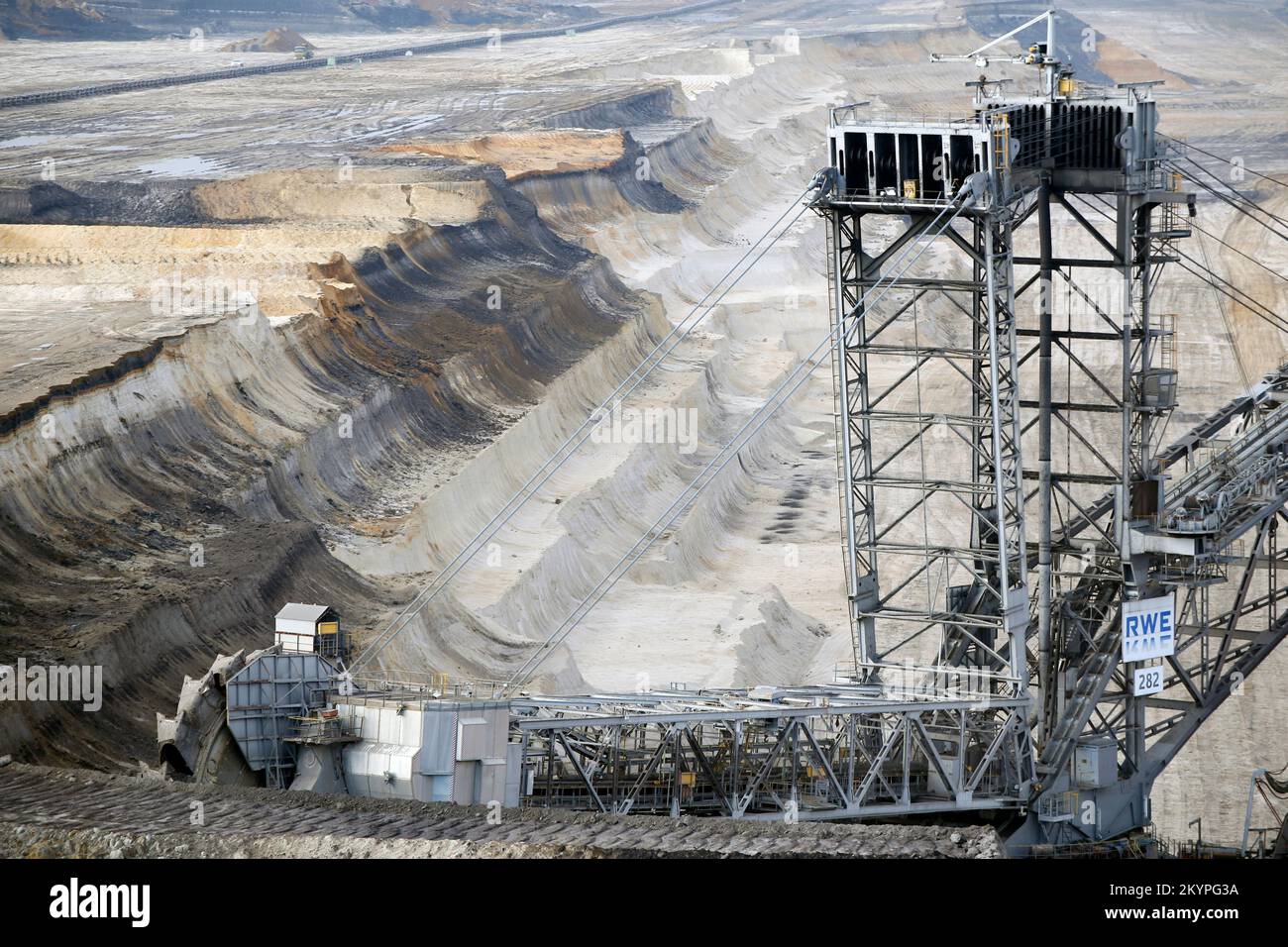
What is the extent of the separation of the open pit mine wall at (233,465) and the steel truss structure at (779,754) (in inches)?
323

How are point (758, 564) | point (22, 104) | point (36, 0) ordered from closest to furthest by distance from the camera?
point (758, 564) → point (22, 104) → point (36, 0)

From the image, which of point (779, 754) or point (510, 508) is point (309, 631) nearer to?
point (779, 754)

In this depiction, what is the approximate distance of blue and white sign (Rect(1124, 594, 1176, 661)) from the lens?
98.6 ft

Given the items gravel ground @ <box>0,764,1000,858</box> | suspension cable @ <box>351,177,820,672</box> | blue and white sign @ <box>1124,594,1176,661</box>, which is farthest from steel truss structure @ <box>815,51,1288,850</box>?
gravel ground @ <box>0,764,1000,858</box>

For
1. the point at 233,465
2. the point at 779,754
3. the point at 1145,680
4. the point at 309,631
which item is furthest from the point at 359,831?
the point at 233,465

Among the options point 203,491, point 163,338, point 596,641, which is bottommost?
point 596,641

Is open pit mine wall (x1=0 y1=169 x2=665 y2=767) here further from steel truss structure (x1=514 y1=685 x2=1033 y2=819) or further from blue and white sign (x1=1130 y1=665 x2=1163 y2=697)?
blue and white sign (x1=1130 y1=665 x2=1163 y2=697)

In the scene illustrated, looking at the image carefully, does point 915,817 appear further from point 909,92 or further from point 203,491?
point 909,92

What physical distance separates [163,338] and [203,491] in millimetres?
4987

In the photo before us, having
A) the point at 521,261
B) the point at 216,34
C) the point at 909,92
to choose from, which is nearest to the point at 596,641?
the point at 521,261

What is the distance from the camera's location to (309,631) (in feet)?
84.5

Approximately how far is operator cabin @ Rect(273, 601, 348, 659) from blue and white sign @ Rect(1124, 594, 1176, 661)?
1199cm

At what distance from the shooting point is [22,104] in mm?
105500

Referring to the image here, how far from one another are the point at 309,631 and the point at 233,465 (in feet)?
62.4
